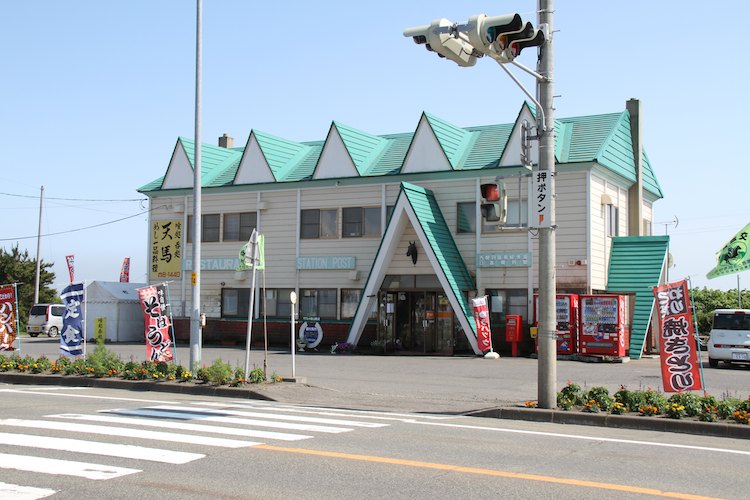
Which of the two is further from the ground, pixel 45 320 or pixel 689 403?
A: pixel 45 320

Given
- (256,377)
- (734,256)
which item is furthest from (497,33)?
(734,256)

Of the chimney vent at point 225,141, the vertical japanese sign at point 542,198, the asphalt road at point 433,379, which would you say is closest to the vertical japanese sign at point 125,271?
the chimney vent at point 225,141

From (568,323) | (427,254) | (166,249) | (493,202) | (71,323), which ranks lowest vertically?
(71,323)

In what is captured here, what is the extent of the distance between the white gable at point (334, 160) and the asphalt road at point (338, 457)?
1863cm

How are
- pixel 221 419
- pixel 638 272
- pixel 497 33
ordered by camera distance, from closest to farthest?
pixel 497 33 → pixel 221 419 → pixel 638 272

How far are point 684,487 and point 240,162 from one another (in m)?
26.9

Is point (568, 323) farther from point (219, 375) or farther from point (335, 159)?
point (219, 375)

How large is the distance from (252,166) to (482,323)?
1213 cm

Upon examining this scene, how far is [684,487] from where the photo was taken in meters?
7.14

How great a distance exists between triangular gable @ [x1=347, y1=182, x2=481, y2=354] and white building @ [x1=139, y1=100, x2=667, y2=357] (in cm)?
6

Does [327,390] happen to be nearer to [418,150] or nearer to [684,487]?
[684,487]

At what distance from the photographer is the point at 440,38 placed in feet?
34.1

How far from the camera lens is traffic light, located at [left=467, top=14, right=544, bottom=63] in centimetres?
1068

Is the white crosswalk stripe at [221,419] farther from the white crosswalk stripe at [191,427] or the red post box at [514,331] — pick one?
the red post box at [514,331]
